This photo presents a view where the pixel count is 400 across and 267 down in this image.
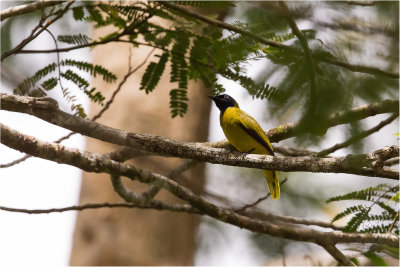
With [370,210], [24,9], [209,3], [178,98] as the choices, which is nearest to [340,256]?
[370,210]

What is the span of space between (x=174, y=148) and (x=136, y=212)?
3.77 meters

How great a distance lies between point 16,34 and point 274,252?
3533 millimetres

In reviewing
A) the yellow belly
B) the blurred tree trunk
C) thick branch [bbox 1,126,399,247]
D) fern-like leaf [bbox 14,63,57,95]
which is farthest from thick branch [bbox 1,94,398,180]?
the blurred tree trunk

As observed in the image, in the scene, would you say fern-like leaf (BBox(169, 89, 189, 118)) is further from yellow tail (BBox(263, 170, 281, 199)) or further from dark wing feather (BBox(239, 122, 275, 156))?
yellow tail (BBox(263, 170, 281, 199))

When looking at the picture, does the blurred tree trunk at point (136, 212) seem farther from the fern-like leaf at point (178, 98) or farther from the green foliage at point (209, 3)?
the green foliage at point (209, 3)

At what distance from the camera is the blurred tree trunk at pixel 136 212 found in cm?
660

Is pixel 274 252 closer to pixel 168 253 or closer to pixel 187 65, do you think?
pixel 168 253

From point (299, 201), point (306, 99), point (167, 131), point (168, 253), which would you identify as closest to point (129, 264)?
point (168, 253)

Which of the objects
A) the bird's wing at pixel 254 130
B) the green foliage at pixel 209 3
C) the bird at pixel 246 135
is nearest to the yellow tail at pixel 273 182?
the bird at pixel 246 135

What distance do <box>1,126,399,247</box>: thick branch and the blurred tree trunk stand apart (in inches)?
74.6

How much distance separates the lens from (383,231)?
369cm

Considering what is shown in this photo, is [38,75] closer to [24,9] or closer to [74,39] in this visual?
[74,39]

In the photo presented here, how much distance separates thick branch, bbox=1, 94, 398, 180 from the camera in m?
2.89

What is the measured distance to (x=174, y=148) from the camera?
10.8 feet
